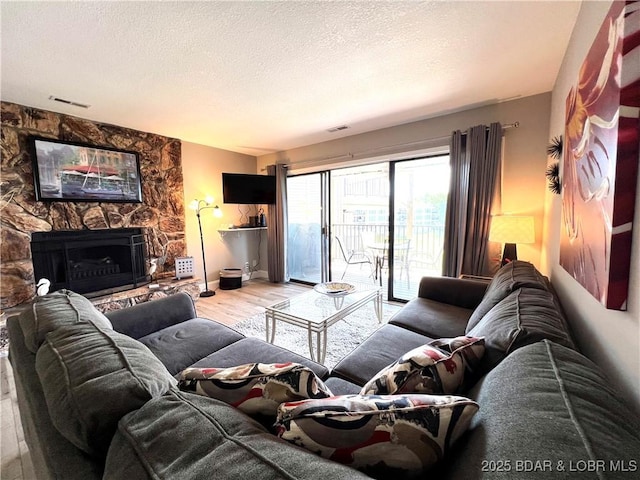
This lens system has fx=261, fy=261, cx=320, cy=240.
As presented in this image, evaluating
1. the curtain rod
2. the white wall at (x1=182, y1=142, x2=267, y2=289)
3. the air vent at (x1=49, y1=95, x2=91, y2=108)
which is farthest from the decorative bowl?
the air vent at (x1=49, y1=95, x2=91, y2=108)

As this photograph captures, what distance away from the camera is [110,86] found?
2232mm

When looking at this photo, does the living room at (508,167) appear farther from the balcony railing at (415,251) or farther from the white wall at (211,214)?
the balcony railing at (415,251)

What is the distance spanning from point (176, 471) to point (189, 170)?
4.23 m

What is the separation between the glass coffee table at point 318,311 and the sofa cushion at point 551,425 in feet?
4.49

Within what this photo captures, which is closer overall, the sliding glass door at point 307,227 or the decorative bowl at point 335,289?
the decorative bowl at point 335,289

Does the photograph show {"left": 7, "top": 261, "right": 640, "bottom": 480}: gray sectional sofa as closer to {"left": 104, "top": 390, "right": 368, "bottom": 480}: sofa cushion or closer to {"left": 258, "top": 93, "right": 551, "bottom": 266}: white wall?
{"left": 104, "top": 390, "right": 368, "bottom": 480}: sofa cushion

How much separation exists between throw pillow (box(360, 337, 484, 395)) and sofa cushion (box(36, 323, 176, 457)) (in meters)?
0.67

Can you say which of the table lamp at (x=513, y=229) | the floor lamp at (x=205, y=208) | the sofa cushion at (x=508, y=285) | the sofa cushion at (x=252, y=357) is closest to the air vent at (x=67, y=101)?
the floor lamp at (x=205, y=208)

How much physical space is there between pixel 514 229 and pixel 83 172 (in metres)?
4.54

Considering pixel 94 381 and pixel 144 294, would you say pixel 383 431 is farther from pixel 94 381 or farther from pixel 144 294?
pixel 144 294

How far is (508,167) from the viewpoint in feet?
8.79

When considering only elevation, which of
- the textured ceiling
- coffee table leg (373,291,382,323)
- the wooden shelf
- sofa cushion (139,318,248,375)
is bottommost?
coffee table leg (373,291,382,323)

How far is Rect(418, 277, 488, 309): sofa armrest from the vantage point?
7.13 ft

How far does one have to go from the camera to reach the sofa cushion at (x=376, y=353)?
1330mm
